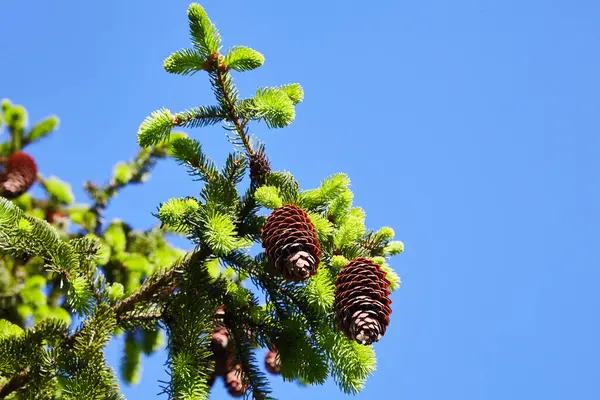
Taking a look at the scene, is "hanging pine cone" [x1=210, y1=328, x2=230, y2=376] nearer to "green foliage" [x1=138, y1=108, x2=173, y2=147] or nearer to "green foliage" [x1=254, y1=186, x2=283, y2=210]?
"green foliage" [x1=254, y1=186, x2=283, y2=210]

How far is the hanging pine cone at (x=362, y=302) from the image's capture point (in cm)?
179

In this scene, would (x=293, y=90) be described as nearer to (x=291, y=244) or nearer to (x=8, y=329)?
(x=291, y=244)

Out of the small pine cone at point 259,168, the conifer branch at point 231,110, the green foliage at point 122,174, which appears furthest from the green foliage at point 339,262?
the green foliage at point 122,174

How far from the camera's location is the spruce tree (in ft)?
6.18

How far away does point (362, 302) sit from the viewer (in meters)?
1.82

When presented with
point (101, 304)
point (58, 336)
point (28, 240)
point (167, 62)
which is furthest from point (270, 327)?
point (167, 62)

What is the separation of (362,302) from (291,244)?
29cm

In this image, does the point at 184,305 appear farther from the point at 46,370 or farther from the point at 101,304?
the point at 46,370

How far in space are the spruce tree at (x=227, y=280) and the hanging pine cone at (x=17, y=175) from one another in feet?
6.16

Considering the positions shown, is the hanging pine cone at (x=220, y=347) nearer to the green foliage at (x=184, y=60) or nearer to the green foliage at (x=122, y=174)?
the green foliage at (x=184, y=60)

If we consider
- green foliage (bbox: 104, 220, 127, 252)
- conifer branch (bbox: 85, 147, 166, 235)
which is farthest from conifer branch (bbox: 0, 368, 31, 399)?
conifer branch (bbox: 85, 147, 166, 235)

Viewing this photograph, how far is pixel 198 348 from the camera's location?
1.93m

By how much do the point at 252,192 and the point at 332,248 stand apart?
0.39m

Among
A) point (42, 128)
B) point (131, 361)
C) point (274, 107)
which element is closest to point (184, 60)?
point (274, 107)
